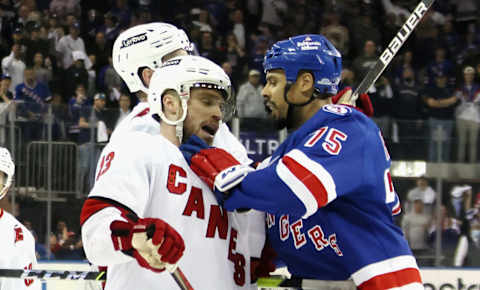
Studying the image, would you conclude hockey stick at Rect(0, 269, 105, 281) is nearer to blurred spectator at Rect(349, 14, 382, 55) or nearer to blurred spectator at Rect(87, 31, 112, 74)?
blurred spectator at Rect(87, 31, 112, 74)

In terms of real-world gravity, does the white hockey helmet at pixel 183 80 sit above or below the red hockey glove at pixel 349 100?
above

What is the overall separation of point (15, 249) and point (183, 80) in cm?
198

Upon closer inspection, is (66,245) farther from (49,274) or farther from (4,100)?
(49,274)

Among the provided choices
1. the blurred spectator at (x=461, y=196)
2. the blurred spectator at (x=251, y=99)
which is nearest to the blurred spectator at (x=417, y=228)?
the blurred spectator at (x=461, y=196)

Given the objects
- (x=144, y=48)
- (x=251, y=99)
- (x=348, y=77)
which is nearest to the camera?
(x=144, y=48)

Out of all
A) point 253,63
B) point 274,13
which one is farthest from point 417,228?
point 274,13

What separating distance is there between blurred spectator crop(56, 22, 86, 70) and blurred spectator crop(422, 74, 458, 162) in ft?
11.3

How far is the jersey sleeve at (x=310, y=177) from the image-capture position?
231cm

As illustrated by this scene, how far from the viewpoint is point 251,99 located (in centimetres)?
700

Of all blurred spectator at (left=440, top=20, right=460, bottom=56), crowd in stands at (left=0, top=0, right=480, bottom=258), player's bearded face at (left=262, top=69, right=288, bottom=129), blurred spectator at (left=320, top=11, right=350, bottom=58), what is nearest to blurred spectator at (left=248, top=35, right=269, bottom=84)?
crowd in stands at (left=0, top=0, right=480, bottom=258)

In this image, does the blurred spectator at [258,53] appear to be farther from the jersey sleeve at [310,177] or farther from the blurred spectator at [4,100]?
the jersey sleeve at [310,177]

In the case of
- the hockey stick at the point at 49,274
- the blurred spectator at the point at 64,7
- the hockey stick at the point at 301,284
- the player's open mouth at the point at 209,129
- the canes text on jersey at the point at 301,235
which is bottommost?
the hockey stick at the point at 49,274

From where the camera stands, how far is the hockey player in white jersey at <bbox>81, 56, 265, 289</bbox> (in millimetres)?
2182

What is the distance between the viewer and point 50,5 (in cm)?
1001
